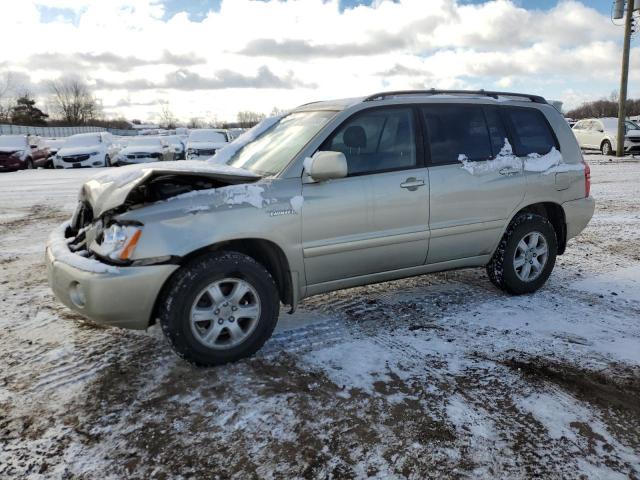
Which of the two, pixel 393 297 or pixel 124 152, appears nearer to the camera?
pixel 393 297

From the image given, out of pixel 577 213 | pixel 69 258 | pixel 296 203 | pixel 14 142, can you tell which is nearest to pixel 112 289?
pixel 69 258

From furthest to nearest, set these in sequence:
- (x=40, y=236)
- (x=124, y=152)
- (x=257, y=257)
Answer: (x=124, y=152)
(x=40, y=236)
(x=257, y=257)

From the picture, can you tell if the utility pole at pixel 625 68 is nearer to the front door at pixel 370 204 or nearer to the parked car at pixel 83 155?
the parked car at pixel 83 155

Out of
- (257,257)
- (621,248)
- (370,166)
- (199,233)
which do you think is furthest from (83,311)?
(621,248)

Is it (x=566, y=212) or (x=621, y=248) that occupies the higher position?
(x=566, y=212)

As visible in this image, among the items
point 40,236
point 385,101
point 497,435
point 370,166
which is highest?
point 385,101

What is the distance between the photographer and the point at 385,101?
163 inches

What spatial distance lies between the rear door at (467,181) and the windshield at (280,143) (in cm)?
95

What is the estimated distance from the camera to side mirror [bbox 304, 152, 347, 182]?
354cm

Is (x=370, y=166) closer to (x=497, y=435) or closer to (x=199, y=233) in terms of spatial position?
(x=199, y=233)

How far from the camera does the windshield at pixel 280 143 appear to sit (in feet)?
12.7

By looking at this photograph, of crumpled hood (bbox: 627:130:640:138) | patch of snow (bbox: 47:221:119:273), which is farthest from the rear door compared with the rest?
crumpled hood (bbox: 627:130:640:138)

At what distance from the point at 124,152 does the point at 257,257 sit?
→ 16447mm

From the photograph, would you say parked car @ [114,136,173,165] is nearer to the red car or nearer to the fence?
the red car
